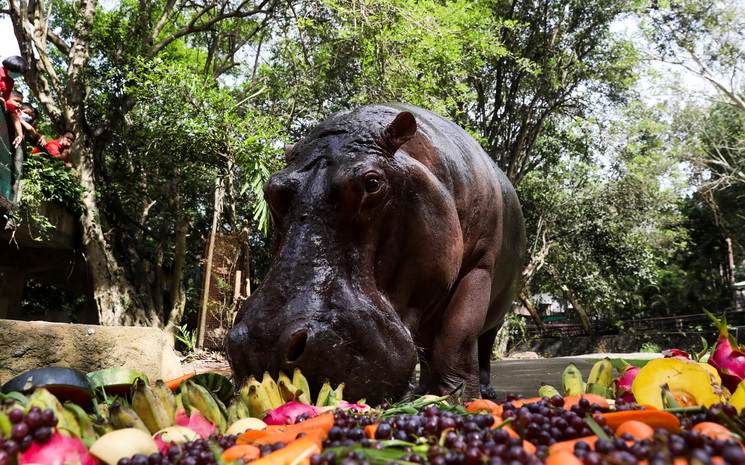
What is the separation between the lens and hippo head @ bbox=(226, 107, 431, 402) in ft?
6.63

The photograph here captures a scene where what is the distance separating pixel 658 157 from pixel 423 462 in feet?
71.6

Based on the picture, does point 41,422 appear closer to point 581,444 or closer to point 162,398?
point 162,398

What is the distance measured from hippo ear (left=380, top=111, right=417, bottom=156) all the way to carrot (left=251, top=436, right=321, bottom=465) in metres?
1.69

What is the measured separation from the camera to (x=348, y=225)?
7.72 ft

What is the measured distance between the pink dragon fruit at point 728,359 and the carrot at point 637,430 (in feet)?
3.00

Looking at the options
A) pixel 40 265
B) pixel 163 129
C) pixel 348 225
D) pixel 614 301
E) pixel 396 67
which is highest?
pixel 396 67

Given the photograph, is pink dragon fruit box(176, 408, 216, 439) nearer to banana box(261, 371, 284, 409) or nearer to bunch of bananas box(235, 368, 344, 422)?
bunch of bananas box(235, 368, 344, 422)

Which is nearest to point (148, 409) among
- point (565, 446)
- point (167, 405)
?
point (167, 405)

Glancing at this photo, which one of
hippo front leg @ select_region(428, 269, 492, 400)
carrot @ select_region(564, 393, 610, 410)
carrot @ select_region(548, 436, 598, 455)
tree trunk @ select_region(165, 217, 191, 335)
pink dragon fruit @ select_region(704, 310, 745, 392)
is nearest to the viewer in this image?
carrot @ select_region(548, 436, 598, 455)

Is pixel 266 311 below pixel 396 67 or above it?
below

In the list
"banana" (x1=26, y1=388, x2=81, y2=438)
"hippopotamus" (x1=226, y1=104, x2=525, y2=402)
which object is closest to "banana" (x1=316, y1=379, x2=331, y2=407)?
"hippopotamus" (x1=226, y1=104, x2=525, y2=402)

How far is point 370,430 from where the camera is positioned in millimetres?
1208

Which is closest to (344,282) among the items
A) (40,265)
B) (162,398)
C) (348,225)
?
(348,225)

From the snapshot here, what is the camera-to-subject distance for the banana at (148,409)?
141 cm
